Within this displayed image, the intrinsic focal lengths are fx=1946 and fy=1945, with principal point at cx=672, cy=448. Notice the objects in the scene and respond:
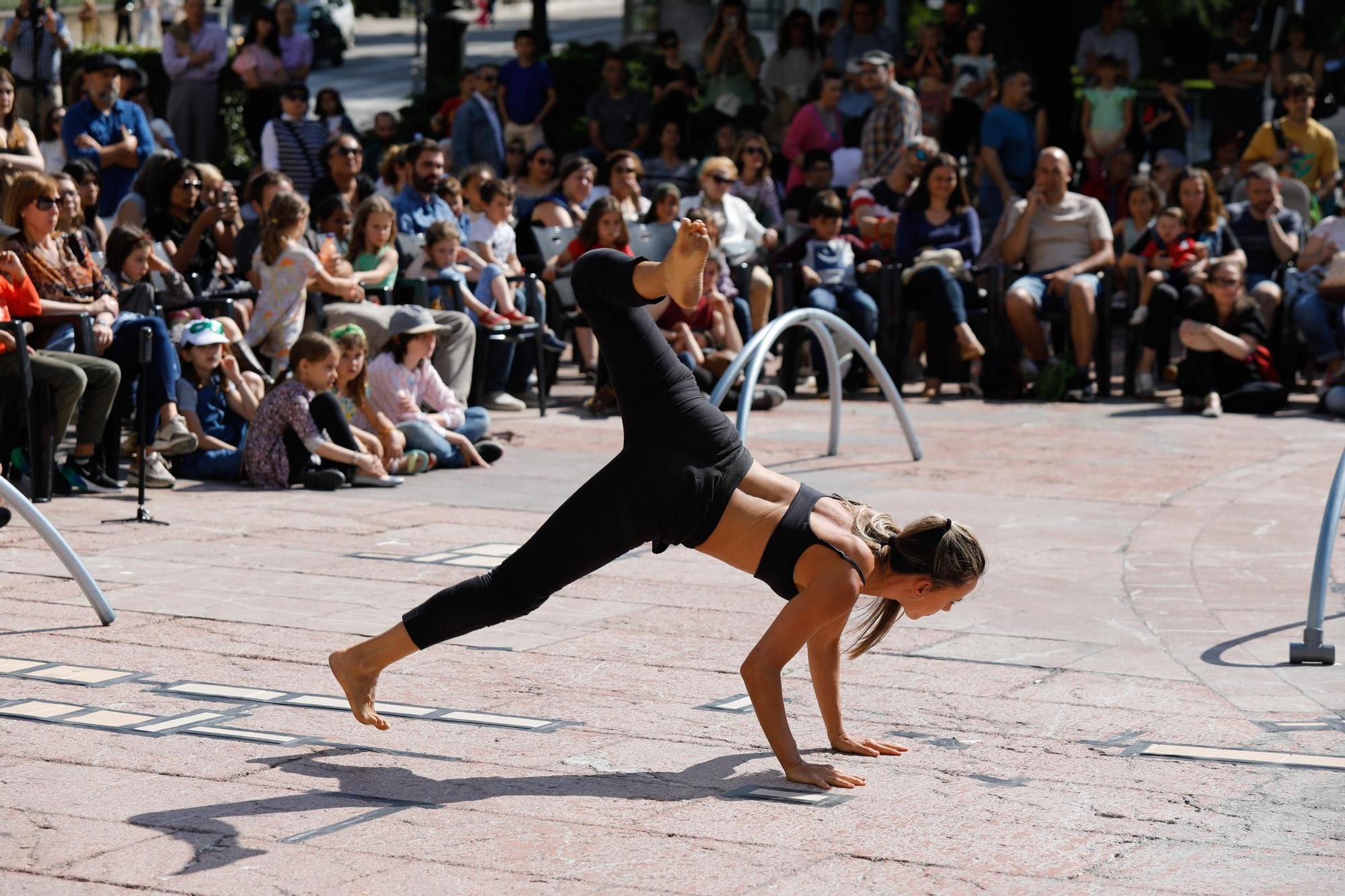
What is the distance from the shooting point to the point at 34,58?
615 inches

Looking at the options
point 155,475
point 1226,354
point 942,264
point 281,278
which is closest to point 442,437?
point 281,278

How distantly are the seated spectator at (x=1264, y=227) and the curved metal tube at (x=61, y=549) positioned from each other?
9465mm

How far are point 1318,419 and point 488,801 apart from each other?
905cm

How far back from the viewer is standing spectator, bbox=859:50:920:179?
15047mm

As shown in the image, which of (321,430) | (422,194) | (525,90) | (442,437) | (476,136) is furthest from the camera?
(525,90)

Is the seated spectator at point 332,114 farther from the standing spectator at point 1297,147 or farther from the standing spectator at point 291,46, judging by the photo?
the standing spectator at point 1297,147

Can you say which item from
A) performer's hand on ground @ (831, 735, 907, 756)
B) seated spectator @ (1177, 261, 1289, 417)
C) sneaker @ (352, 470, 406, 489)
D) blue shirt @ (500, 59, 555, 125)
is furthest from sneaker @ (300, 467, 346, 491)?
blue shirt @ (500, 59, 555, 125)

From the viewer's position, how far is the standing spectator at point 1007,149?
51.2 ft

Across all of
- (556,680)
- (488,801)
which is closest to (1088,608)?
(556,680)

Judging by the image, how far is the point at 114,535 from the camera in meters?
8.51

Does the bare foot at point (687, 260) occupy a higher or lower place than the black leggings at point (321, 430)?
higher

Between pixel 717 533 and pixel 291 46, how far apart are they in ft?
43.1

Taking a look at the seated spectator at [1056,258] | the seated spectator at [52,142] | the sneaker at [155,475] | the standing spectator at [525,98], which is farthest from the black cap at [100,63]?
the seated spectator at [1056,258]

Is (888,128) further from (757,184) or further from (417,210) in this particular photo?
(417,210)
